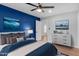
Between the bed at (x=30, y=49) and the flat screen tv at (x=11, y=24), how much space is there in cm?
27

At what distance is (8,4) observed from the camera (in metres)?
1.46

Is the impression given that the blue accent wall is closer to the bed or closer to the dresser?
the bed

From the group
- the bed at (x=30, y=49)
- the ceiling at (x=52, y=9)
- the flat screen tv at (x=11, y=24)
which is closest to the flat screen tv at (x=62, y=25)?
the ceiling at (x=52, y=9)

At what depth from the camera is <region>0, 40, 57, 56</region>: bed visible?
1.39 m

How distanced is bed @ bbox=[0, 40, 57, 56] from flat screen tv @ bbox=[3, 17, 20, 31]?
271 mm

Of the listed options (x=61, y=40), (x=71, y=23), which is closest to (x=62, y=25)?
(x=71, y=23)

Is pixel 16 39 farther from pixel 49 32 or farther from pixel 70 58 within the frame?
pixel 70 58

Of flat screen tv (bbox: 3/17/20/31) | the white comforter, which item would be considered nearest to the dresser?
the white comforter

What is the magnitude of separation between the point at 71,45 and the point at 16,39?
0.91 m

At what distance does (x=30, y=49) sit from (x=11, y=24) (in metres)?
0.52

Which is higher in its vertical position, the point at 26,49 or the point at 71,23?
the point at 71,23

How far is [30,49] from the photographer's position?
1463 mm

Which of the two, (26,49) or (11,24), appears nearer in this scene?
(26,49)

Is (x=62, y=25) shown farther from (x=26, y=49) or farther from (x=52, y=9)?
(x=26, y=49)
